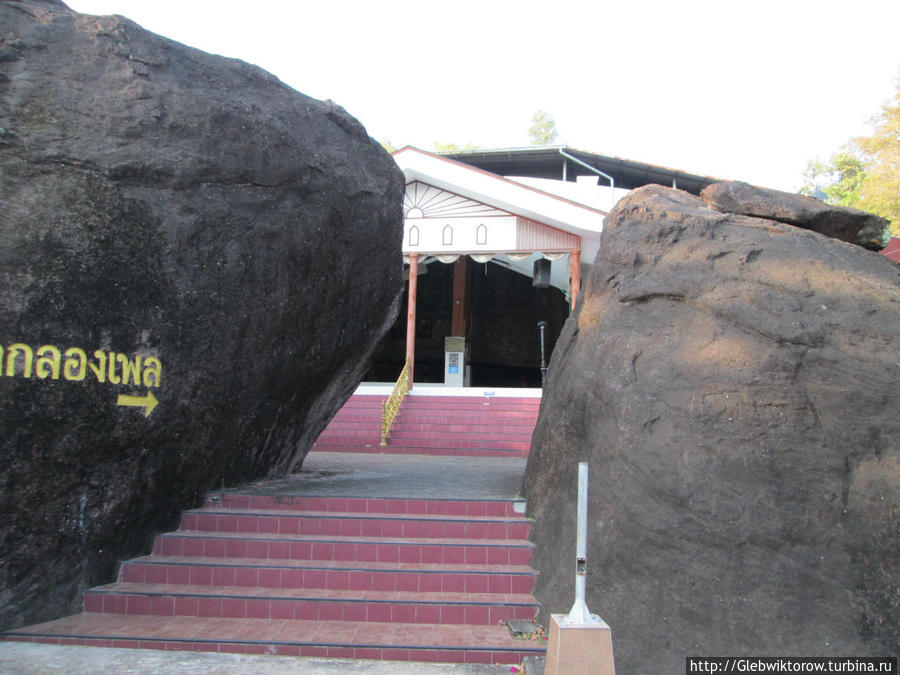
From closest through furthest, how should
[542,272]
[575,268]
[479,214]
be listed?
[575,268]
[479,214]
[542,272]

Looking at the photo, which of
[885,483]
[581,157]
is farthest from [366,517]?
[581,157]

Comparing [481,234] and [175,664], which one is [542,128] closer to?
[481,234]

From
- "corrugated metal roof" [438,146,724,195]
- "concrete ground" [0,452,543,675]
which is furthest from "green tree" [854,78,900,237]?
"concrete ground" [0,452,543,675]

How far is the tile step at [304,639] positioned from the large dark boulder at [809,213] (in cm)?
356

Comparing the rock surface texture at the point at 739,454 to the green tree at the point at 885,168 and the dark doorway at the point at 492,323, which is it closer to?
the green tree at the point at 885,168

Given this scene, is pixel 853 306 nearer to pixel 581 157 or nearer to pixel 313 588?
pixel 313 588

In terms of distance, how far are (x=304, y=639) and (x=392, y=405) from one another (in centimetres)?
927

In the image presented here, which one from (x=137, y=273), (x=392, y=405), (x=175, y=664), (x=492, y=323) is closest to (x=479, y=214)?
(x=392, y=405)

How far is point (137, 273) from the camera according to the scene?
454 centimetres

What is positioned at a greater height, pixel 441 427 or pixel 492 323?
pixel 492 323

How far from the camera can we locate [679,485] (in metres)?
3.94

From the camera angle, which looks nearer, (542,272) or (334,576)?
(334,576)

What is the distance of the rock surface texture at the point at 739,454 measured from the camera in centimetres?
361

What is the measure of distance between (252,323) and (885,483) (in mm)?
4362
